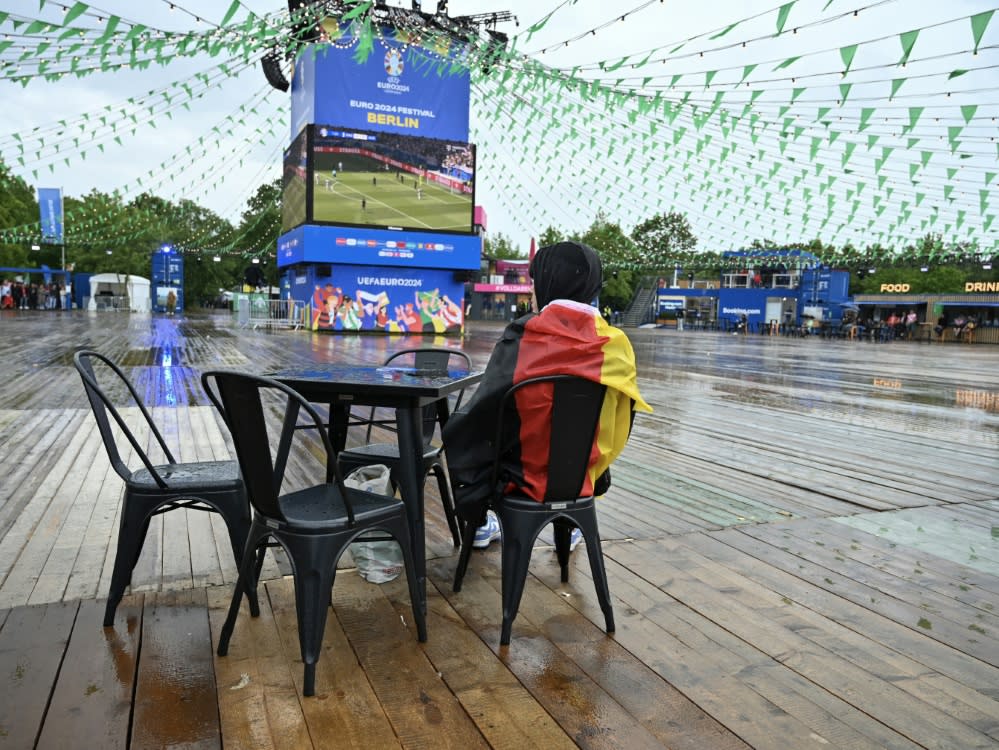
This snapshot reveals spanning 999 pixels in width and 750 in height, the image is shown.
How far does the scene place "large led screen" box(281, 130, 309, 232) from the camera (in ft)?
70.0

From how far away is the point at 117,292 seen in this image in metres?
41.7

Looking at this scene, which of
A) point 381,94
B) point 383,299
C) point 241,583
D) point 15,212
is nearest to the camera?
point 241,583

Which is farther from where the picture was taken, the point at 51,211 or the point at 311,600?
the point at 51,211

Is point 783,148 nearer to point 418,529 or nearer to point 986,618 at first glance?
point 986,618

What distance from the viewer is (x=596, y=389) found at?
2234 millimetres

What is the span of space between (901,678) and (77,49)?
7382mm

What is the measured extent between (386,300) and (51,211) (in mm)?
16199

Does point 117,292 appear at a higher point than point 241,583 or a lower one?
higher

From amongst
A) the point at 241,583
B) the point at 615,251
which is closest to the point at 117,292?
the point at 615,251

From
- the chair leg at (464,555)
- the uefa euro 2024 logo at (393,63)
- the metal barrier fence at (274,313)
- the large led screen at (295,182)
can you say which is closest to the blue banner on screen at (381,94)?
the uefa euro 2024 logo at (393,63)

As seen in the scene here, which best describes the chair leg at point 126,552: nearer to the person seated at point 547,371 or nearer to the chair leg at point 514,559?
the person seated at point 547,371

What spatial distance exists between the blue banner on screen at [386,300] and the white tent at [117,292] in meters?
22.0

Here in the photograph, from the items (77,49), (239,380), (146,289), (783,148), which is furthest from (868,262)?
(146,289)

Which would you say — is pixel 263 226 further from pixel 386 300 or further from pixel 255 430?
pixel 255 430
